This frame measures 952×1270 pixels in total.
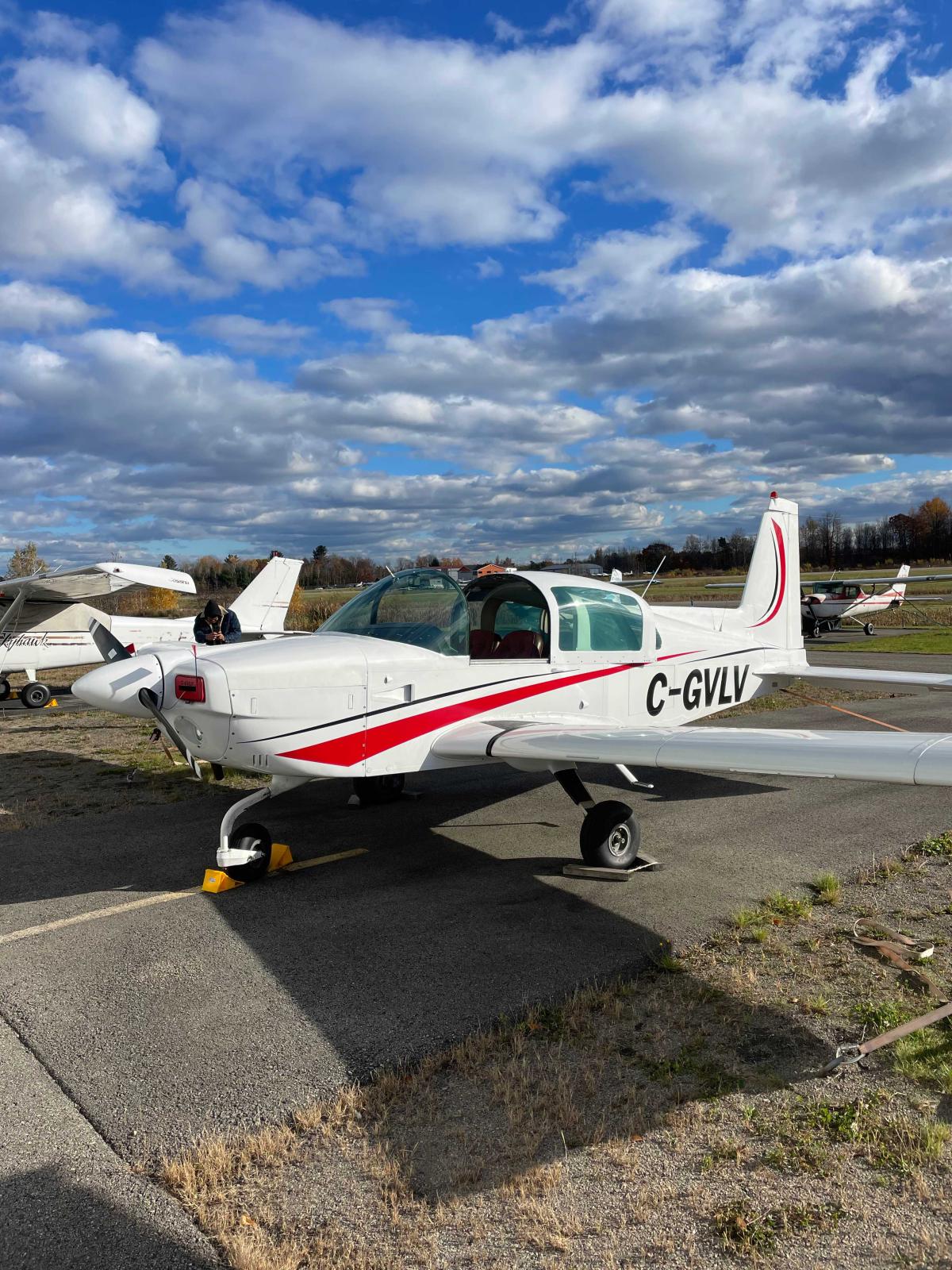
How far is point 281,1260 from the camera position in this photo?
2.26m

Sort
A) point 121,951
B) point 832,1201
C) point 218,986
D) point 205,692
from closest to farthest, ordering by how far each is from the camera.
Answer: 1. point 832,1201
2. point 218,986
3. point 121,951
4. point 205,692

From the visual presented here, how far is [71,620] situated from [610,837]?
590 inches

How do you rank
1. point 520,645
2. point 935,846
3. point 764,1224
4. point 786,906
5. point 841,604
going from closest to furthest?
1. point 764,1224
2. point 786,906
3. point 935,846
4. point 520,645
5. point 841,604

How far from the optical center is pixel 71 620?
1706 cm

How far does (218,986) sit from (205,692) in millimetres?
1745

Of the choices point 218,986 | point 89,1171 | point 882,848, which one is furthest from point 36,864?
point 882,848

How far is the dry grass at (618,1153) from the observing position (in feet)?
7.68

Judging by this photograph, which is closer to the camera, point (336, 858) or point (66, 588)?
point (336, 858)

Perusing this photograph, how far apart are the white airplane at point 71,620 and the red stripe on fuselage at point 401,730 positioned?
353 inches

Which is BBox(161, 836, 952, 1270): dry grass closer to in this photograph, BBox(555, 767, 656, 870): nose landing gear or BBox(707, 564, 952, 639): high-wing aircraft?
BBox(555, 767, 656, 870): nose landing gear

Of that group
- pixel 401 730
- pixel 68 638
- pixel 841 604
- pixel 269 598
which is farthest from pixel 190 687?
pixel 841 604

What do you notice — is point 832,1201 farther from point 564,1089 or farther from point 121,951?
point 121,951

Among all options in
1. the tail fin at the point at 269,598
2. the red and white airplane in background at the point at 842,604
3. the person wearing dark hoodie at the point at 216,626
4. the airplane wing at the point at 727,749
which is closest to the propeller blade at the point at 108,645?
the airplane wing at the point at 727,749

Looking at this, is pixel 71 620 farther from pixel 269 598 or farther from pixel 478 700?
pixel 478 700
